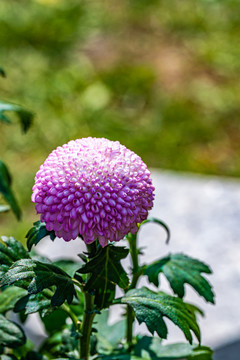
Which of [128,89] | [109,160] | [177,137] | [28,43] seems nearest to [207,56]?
[128,89]

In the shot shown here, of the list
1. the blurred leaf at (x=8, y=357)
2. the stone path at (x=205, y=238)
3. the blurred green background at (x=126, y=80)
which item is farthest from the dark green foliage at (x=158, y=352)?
the blurred green background at (x=126, y=80)

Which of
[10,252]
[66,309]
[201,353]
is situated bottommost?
[201,353]

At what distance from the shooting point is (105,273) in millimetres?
1106

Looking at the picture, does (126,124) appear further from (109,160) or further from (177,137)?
(109,160)

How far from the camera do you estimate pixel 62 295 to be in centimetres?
108

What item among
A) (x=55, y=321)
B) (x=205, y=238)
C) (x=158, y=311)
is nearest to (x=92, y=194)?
(x=158, y=311)

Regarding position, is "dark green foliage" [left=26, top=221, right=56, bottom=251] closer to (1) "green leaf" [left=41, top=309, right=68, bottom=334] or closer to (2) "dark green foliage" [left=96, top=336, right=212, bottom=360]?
(2) "dark green foliage" [left=96, top=336, right=212, bottom=360]

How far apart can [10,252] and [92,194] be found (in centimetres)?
29

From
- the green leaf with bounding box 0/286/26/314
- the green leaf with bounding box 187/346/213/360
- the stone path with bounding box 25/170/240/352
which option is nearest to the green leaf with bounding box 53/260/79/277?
the green leaf with bounding box 0/286/26/314

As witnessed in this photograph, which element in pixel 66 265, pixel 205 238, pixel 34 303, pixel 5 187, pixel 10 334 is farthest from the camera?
pixel 205 238

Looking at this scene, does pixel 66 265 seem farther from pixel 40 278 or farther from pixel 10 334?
pixel 40 278

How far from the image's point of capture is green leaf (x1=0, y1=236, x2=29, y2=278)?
1.19 metres

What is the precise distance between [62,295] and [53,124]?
10.7 ft

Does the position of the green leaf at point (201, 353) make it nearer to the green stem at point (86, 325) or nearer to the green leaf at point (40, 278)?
the green stem at point (86, 325)
